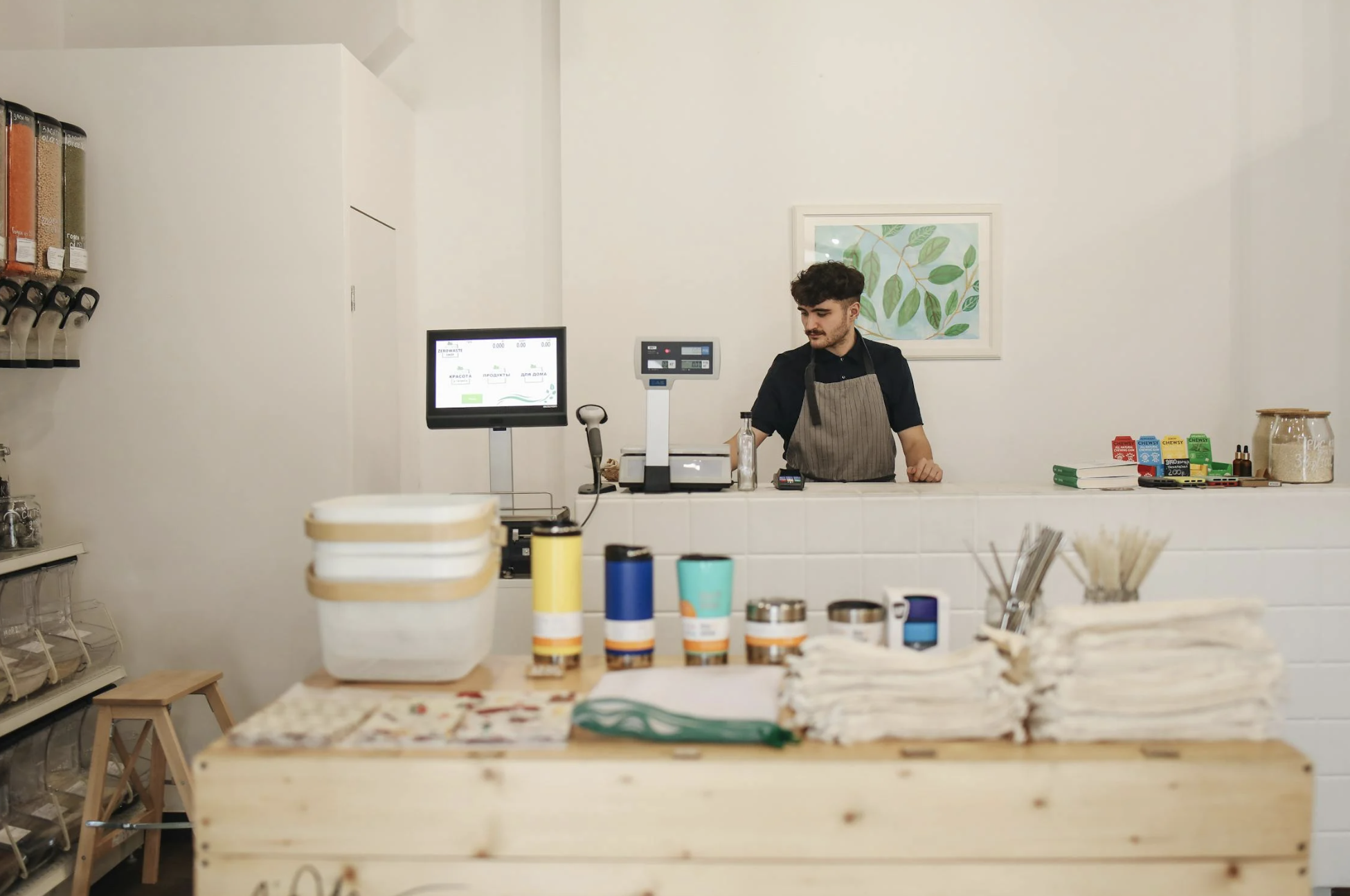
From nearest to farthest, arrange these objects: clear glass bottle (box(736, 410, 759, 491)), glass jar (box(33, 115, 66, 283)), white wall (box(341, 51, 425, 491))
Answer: clear glass bottle (box(736, 410, 759, 491)) < glass jar (box(33, 115, 66, 283)) < white wall (box(341, 51, 425, 491))

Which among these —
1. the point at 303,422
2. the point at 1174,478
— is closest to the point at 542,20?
the point at 303,422

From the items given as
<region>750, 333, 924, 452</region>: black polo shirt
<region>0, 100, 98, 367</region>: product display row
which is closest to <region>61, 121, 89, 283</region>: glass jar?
<region>0, 100, 98, 367</region>: product display row

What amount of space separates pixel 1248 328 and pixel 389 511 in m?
3.72

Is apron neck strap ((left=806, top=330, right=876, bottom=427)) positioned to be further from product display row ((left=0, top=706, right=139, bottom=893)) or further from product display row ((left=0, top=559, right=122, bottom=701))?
product display row ((left=0, top=706, right=139, bottom=893))

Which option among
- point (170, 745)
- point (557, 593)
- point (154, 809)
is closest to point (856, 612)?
point (557, 593)

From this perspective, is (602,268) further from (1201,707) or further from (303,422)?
(1201,707)

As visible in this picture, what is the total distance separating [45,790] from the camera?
2.78 meters

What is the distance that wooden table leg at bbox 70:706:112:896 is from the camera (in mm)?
2688

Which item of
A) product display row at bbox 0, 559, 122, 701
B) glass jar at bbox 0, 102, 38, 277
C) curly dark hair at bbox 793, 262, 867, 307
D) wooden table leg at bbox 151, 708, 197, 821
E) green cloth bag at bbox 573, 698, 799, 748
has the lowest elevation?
wooden table leg at bbox 151, 708, 197, 821

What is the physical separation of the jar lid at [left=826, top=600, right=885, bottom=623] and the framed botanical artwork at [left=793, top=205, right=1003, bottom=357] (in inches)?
102

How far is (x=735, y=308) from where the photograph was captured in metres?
4.14

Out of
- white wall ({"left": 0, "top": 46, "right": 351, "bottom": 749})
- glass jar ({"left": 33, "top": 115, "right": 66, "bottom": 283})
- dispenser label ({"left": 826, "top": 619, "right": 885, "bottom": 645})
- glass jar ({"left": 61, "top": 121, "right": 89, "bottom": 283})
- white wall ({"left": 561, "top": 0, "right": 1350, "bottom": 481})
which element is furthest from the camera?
white wall ({"left": 561, "top": 0, "right": 1350, "bottom": 481})

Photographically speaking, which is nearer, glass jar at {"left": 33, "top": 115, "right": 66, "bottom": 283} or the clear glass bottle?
the clear glass bottle

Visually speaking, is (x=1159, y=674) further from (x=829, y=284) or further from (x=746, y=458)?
(x=829, y=284)
